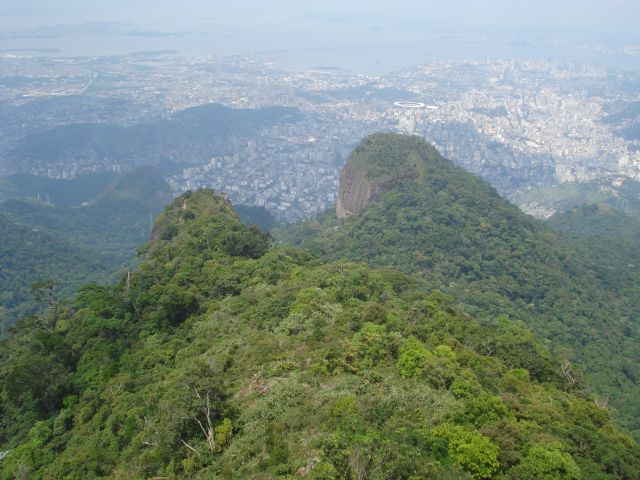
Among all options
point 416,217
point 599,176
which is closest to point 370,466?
point 416,217

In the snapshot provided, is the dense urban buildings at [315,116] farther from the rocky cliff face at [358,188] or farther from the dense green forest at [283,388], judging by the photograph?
the dense green forest at [283,388]

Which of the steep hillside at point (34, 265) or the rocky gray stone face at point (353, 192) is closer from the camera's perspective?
the steep hillside at point (34, 265)

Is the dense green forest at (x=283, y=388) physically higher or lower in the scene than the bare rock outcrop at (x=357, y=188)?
higher

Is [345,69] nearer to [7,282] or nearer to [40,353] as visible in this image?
[7,282]

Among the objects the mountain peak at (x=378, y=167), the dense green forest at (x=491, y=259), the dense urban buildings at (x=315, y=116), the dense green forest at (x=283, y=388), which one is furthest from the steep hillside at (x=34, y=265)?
the dense urban buildings at (x=315, y=116)

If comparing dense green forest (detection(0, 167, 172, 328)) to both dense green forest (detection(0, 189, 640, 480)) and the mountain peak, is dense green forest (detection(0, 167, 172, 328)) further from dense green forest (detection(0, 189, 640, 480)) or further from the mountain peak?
the mountain peak

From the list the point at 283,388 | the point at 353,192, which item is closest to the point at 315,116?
the point at 353,192
